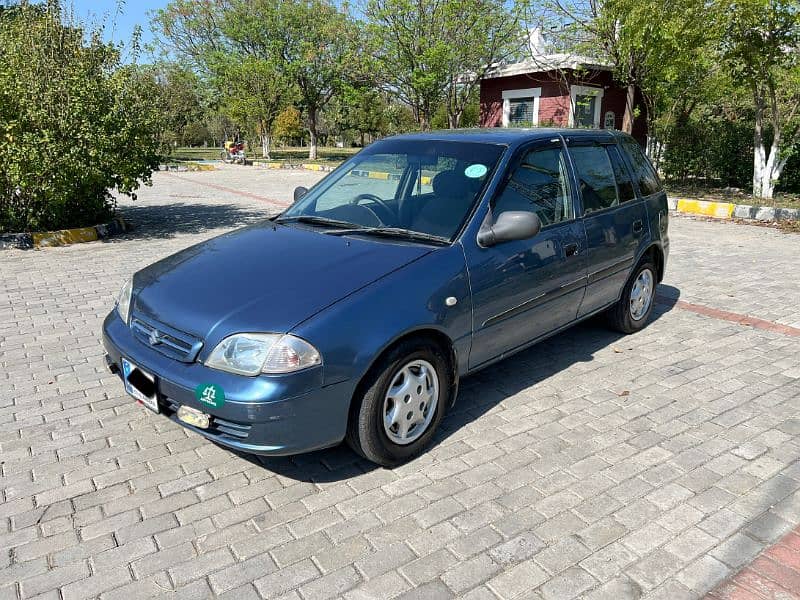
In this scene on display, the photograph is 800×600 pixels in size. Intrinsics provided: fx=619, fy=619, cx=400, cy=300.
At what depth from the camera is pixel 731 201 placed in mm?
14156

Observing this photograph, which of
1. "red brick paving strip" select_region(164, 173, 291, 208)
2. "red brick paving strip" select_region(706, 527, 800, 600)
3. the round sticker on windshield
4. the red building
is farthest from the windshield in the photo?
the red building

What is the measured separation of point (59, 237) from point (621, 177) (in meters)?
8.70

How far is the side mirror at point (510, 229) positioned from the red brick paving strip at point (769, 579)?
201cm

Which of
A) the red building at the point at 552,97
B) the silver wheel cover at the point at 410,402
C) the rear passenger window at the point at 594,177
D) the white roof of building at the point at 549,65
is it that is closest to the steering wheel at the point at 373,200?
the silver wheel cover at the point at 410,402

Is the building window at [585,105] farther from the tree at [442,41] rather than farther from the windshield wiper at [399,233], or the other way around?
the windshield wiper at [399,233]

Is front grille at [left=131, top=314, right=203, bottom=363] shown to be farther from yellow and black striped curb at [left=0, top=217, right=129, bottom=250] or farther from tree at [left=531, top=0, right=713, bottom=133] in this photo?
tree at [left=531, top=0, right=713, bottom=133]

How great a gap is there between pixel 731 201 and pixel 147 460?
46.9ft

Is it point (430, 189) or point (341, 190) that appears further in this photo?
point (341, 190)

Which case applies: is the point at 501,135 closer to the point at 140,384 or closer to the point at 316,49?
the point at 140,384

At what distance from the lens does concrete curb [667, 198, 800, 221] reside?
12.0 meters

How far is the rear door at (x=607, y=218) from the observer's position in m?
4.66

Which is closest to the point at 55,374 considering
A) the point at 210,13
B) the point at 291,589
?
the point at 291,589

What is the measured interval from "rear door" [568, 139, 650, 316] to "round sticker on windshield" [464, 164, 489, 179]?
0.99m

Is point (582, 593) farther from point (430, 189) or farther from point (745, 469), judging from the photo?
point (430, 189)
